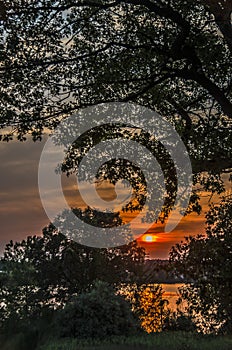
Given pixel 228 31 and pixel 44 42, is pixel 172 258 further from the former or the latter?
pixel 44 42

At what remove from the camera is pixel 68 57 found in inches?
662

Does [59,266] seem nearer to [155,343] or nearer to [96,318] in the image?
[96,318]

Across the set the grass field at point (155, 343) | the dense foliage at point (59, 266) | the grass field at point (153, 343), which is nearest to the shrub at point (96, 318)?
the grass field at point (153, 343)

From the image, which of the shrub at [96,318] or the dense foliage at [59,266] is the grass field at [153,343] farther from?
the dense foliage at [59,266]

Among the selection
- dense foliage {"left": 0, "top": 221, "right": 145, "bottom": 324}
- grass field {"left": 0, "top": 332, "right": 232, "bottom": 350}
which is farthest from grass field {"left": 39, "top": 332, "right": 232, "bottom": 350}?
dense foliage {"left": 0, "top": 221, "right": 145, "bottom": 324}

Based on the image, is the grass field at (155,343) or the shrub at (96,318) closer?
the grass field at (155,343)

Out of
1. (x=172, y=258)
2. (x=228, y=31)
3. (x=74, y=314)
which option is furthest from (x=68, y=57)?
(x=74, y=314)

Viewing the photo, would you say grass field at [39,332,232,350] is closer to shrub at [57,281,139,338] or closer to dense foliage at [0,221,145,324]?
shrub at [57,281,139,338]

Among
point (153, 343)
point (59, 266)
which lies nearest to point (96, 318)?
point (153, 343)

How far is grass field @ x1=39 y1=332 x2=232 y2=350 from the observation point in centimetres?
1653

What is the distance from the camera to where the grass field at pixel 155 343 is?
651 inches

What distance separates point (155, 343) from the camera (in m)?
17.6

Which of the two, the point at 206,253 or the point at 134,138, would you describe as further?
the point at 134,138

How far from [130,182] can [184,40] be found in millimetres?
6063
